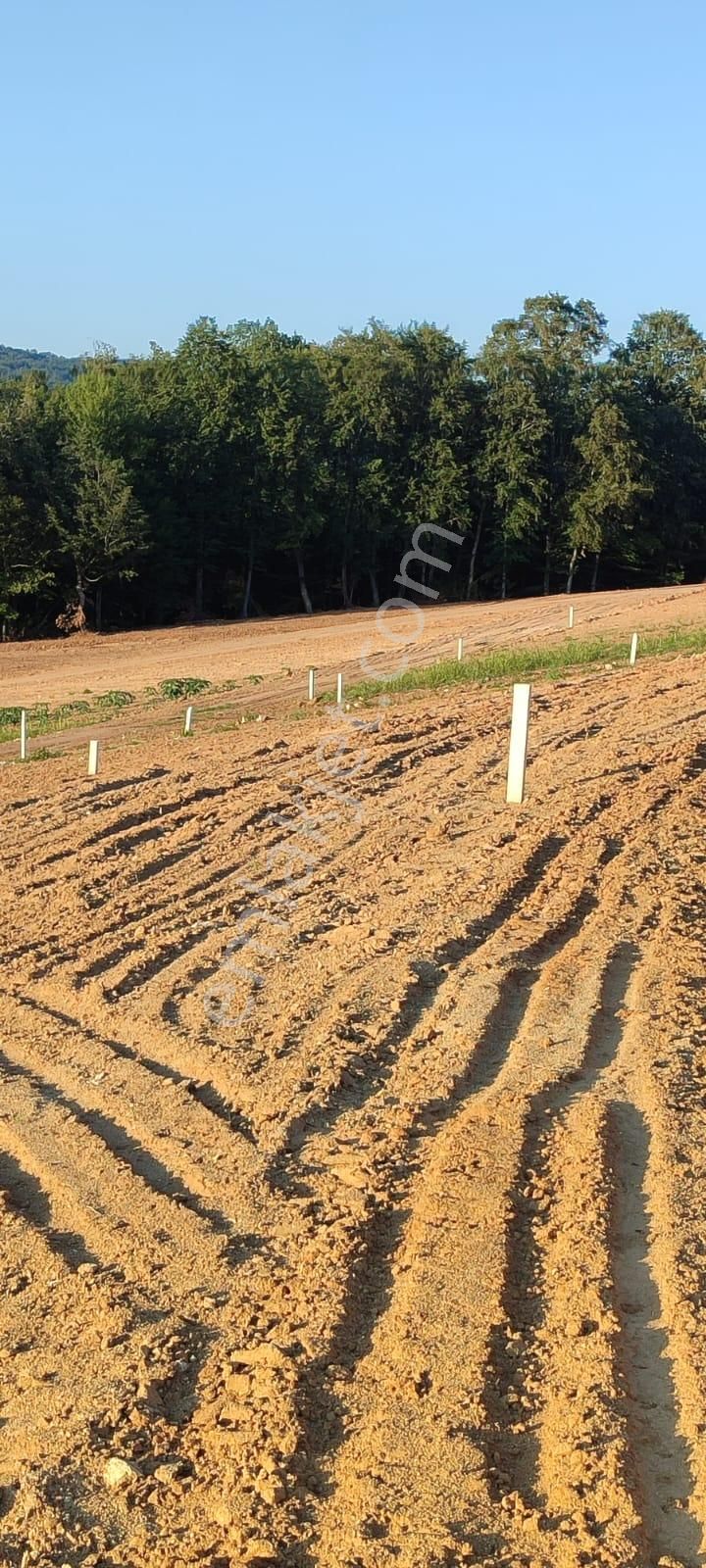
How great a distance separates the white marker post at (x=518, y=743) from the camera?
11.3 metres

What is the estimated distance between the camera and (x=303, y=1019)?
24.2 ft

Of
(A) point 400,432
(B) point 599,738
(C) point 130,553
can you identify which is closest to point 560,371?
(A) point 400,432

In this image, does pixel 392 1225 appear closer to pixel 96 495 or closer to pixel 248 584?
pixel 96 495

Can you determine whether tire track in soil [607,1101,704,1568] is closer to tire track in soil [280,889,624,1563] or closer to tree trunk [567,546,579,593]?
tire track in soil [280,889,624,1563]

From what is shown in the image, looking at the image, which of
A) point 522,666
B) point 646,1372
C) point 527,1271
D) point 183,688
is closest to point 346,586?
point 183,688

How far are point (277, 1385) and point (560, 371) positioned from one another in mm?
64339

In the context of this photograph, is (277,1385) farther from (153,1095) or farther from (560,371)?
(560,371)

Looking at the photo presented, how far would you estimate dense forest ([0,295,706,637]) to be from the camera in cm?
4938

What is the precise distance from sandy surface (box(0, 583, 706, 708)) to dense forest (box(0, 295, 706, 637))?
3.52 m

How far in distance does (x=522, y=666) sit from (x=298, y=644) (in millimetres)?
18309

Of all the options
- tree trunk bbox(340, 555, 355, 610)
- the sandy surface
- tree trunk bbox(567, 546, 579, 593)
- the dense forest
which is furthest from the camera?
tree trunk bbox(567, 546, 579, 593)

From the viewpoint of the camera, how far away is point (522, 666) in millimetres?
27219

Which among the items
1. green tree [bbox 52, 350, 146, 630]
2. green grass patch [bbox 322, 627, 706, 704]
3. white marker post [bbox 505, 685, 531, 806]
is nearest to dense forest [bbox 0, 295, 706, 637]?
green tree [bbox 52, 350, 146, 630]

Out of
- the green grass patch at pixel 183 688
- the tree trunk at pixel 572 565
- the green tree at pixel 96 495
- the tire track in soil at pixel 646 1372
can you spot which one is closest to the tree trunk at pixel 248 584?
the green tree at pixel 96 495
